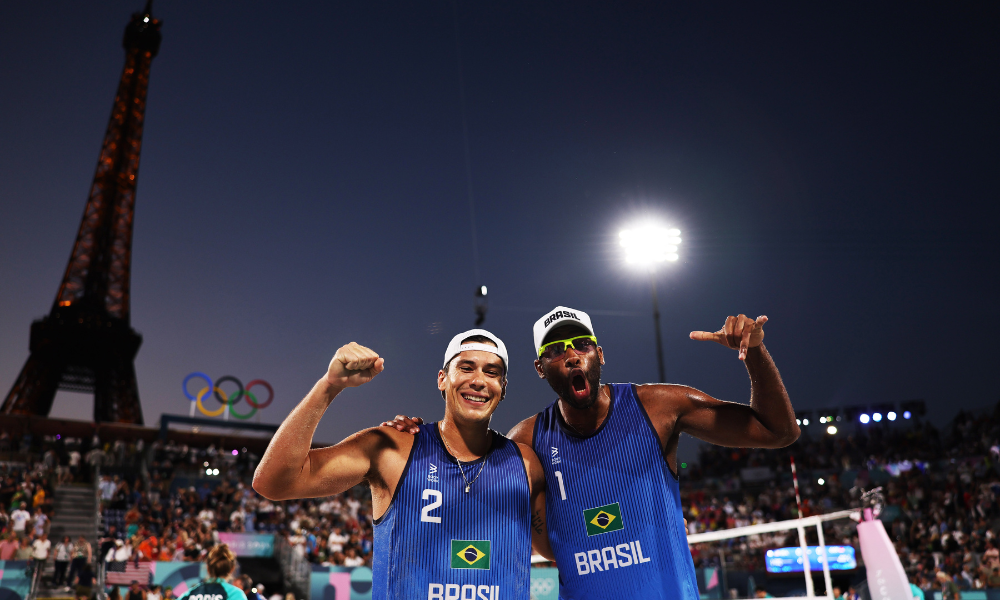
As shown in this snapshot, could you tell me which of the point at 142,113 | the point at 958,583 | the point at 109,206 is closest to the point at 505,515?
the point at 958,583

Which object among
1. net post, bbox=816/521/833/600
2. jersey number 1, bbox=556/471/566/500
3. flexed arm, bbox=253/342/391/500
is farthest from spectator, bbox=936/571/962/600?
flexed arm, bbox=253/342/391/500

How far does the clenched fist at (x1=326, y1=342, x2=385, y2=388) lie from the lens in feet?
8.68

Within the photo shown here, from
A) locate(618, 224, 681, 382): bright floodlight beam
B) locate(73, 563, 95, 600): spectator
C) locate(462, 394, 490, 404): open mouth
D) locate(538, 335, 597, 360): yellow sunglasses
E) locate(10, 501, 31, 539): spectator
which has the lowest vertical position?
locate(73, 563, 95, 600): spectator

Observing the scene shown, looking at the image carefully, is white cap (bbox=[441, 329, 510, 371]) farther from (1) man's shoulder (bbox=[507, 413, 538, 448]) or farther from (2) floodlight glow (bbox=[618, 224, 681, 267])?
(2) floodlight glow (bbox=[618, 224, 681, 267])

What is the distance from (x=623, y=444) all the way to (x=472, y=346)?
33.6 inches

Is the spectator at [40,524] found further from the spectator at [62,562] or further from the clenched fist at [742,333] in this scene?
the clenched fist at [742,333]

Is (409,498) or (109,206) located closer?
(409,498)

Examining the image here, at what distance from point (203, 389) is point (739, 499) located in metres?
21.4

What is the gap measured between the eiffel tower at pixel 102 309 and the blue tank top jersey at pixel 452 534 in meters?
36.9

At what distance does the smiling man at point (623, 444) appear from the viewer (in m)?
3.02

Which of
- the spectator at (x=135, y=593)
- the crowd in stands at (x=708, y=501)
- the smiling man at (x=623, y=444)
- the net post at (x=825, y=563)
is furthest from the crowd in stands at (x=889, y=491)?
the smiling man at (x=623, y=444)

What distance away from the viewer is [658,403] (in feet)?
11.1

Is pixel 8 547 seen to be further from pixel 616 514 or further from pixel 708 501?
pixel 708 501

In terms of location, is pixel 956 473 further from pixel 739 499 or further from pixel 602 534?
pixel 602 534
